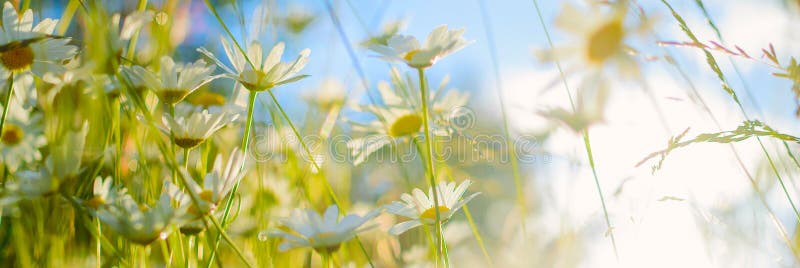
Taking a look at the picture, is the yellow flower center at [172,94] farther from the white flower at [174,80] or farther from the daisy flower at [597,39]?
the daisy flower at [597,39]

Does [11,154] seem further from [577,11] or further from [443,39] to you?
[577,11]

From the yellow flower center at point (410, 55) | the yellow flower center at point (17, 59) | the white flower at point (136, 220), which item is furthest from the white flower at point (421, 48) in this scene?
the yellow flower center at point (17, 59)

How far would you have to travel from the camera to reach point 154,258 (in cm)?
107

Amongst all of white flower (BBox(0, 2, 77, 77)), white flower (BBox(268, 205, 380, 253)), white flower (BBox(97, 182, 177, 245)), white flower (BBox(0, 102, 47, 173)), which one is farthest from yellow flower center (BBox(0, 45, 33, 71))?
white flower (BBox(268, 205, 380, 253))

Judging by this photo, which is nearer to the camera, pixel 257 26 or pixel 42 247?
pixel 42 247

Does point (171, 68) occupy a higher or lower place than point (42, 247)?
higher

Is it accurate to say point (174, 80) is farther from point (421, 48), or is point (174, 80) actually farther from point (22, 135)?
point (22, 135)

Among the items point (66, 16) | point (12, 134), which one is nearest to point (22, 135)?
point (12, 134)

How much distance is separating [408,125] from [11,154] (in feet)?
1.51

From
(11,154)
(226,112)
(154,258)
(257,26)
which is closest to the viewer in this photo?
(226,112)

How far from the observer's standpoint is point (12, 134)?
83cm

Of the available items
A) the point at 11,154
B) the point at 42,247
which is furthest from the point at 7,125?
the point at 42,247

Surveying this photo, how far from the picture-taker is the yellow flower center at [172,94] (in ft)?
2.05

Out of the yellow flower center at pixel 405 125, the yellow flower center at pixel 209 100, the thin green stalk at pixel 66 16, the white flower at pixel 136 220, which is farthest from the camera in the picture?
the yellow flower center at pixel 209 100
